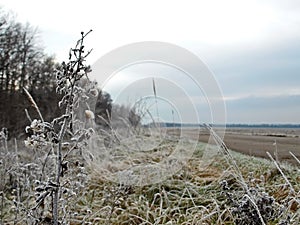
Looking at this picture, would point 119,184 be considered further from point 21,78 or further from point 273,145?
point 21,78

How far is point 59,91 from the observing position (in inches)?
64.1

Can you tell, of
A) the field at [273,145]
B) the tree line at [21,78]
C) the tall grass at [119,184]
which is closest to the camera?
the tall grass at [119,184]

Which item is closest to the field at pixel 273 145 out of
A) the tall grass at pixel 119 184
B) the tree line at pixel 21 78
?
the tall grass at pixel 119 184

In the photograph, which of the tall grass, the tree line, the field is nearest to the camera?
the tall grass

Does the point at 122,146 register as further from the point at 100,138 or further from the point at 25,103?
the point at 25,103

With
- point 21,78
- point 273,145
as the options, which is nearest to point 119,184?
point 273,145

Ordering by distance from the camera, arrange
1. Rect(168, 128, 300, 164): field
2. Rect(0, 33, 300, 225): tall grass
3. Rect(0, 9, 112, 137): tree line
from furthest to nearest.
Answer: Rect(0, 9, 112, 137): tree line → Rect(168, 128, 300, 164): field → Rect(0, 33, 300, 225): tall grass

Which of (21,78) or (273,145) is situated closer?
(273,145)

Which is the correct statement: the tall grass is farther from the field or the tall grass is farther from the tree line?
the tree line

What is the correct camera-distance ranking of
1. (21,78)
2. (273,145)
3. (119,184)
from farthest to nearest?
(21,78) → (273,145) → (119,184)

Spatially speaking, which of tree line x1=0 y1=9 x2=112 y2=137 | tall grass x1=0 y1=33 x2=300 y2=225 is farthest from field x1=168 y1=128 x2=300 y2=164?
tree line x1=0 y1=9 x2=112 y2=137

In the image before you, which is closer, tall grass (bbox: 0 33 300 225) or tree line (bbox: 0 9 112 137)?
tall grass (bbox: 0 33 300 225)

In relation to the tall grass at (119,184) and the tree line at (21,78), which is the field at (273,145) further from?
the tree line at (21,78)

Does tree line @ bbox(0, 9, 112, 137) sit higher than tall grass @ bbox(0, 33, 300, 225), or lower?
higher
